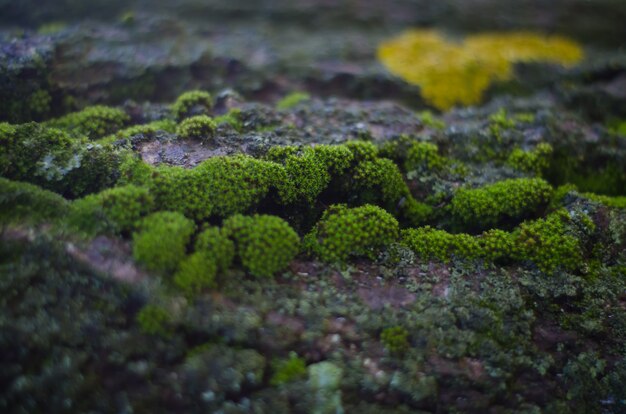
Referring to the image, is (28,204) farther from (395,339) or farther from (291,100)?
(291,100)

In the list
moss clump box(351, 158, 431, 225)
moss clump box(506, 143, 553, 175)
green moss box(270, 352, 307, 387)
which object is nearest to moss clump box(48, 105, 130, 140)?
moss clump box(351, 158, 431, 225)

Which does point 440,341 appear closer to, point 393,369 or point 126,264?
point 393,369

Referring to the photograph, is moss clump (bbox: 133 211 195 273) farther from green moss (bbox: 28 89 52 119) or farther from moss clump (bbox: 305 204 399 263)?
green moss (bbox: 28 89 52 119)

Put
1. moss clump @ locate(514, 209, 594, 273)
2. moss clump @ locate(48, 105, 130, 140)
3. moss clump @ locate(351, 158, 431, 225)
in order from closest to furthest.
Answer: moss clump @ locate(514, 209, 594, 273) → moss clump @ locate(351, 158, 431, 225) → moss clump @ locate(48, 105, 130, 140)

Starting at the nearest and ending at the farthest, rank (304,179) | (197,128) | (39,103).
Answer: (304,179)
(197,128)
(39,103)

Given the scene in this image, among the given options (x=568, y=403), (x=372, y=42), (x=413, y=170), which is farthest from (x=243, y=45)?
(x=568, y=403)

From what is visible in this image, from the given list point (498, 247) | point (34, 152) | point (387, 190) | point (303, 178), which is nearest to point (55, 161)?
point (34, 152)
